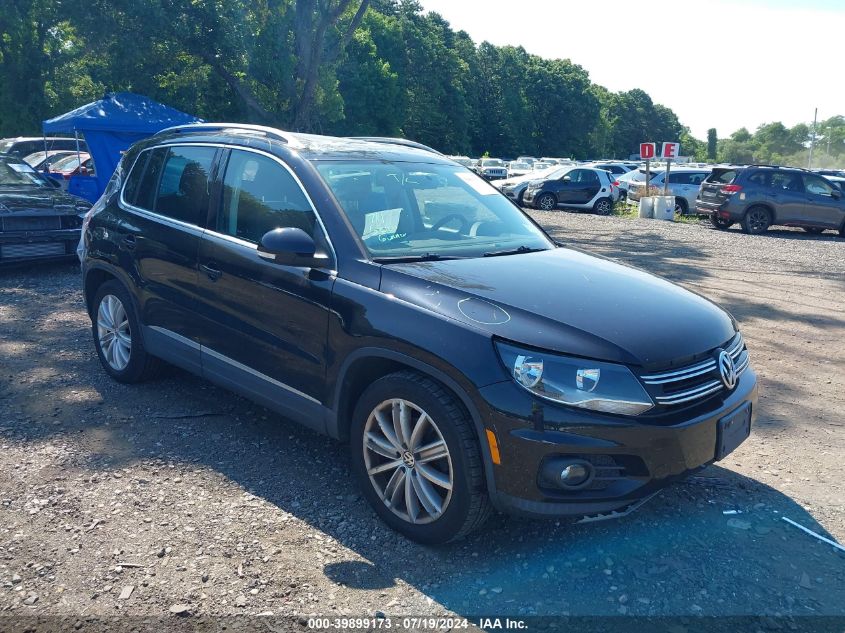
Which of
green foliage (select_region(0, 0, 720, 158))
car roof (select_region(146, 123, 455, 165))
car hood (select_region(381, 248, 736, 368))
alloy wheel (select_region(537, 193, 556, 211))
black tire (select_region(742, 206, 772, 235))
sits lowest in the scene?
black tire (select_region(742, 206, 772, 235))

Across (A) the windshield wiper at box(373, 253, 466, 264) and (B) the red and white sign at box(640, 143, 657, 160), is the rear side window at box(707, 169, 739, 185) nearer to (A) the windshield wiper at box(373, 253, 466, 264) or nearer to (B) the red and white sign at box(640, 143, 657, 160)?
(B) the red and white sign at box(640, 143, 657, 160)

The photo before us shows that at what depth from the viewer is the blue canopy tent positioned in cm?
1450

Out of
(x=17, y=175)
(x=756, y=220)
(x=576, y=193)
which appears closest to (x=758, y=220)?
(x=756, y=220)

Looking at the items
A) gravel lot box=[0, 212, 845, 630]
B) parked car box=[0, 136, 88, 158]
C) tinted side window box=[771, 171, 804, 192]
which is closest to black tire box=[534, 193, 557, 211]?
tinted side window box=[771, 171, 804, 192]

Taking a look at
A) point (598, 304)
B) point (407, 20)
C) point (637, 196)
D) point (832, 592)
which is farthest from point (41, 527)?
point (407, 20)

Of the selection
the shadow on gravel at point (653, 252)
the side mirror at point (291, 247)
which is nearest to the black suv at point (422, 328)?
the side mirror at point (291, 247)

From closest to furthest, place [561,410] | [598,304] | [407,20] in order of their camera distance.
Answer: [561,410]
[598,304]
[407,20]

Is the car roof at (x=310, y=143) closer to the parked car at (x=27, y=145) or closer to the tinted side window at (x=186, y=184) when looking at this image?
the tinted side window at (x=186, y=184)

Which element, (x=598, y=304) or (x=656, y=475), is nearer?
(x=656, y=475)

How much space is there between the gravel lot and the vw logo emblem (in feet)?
1.05

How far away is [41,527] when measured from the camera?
3764mm

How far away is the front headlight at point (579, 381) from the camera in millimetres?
3213

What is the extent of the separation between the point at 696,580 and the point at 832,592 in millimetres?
570

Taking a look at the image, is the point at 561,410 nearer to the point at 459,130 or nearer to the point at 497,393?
the point at 497,393
